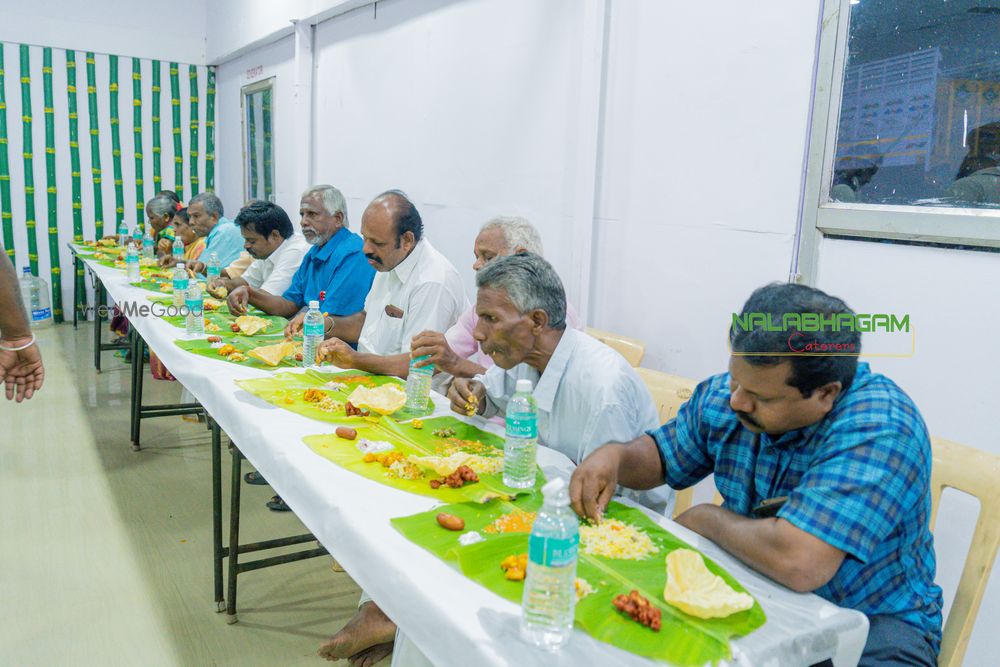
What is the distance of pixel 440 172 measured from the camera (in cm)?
435

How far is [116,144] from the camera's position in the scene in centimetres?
764

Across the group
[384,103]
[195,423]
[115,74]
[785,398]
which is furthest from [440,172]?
[115,74]

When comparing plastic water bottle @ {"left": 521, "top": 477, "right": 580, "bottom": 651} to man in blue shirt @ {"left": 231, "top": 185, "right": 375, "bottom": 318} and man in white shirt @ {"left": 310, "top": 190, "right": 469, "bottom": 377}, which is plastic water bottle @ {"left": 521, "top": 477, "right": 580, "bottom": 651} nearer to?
man in white shirt @ {"left": 310, "top": 190, "right": 469, "bottom": 377}

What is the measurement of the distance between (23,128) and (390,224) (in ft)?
20.4

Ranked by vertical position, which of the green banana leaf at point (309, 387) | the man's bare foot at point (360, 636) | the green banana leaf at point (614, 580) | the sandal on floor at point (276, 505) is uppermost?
the green banana leaf at point (309, 387)

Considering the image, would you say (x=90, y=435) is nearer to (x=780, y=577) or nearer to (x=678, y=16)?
(x=678, y=16)

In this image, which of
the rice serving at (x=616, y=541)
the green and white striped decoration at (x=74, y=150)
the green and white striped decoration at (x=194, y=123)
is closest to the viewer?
the rice serving at (x=616, y=541)

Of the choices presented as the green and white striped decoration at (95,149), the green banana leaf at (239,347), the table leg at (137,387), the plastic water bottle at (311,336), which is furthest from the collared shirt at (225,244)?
the green and white striped decoration at (95,149)

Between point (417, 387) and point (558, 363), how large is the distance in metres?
0.54

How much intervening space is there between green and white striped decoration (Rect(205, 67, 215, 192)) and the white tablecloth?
23.1 feet

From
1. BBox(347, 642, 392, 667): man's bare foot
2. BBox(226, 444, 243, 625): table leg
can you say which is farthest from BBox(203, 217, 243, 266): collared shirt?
BBox(347, 642, 392, 667): man's bare foot

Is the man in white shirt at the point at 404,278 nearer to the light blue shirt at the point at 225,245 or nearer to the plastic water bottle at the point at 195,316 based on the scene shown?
the plastic water bottle at the point at 195,316

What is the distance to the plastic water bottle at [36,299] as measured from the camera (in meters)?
7.32

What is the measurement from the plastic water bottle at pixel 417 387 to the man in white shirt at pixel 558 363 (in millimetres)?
393
